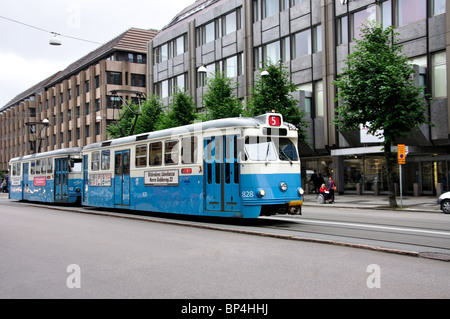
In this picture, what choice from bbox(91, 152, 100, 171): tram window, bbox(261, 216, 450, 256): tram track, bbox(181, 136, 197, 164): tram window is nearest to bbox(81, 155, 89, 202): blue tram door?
bbox(91, 152, 100, 171): tram window

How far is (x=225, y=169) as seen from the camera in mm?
12406

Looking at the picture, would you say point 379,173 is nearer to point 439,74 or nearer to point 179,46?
point 439,74

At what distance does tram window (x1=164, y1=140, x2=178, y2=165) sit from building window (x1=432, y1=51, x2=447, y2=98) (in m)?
17.0

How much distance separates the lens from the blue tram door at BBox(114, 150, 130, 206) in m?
17.2

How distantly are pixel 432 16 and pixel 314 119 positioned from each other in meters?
9.99

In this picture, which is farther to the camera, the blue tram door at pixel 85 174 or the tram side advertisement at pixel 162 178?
the blue tram door at pixel 85 174

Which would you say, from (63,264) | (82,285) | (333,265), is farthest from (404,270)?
(63,264)

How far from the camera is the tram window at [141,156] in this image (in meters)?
16.1

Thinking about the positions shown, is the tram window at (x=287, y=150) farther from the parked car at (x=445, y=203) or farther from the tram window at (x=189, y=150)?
the parked car at (x=445, y=203)

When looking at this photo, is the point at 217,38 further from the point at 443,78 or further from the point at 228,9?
the point at 443,78

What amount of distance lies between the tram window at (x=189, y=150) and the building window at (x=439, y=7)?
18.0m

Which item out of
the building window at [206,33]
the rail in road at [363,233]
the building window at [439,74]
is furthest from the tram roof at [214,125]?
the building window at [206,33]

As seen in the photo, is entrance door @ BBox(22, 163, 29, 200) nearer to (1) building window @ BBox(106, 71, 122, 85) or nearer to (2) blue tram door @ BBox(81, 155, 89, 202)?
(2) blue tram door @ BBox(81, 155, 89, 202)
